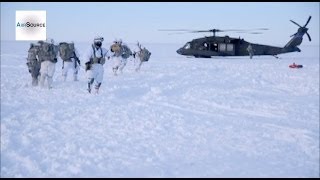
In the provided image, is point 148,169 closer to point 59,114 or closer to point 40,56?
point 59,114

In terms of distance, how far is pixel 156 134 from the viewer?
6.62 metres

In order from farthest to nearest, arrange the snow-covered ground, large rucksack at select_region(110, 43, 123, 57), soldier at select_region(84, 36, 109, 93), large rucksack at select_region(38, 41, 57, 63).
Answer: large rucksack at select_region(110, 43, 123, 57) → large rucksack at select_region(38, 41, 57, 63) → soldier at select_region(84, 36, 109, 93) → the snow-covered ground

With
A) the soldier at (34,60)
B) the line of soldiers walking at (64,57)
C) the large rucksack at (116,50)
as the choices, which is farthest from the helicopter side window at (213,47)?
the soldier at (34,60)

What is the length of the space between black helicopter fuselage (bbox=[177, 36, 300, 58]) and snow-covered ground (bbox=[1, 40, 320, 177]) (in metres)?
16.9

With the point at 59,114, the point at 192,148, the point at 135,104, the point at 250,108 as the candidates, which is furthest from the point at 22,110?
the point at 250,108

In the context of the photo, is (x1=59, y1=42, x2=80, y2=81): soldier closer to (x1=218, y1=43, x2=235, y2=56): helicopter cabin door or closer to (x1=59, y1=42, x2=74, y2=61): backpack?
(x1=59, y1=42, x2=74, y2=61): backpack

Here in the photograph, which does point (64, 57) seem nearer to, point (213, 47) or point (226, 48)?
point (213, 47)

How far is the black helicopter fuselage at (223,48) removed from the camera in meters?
28.2

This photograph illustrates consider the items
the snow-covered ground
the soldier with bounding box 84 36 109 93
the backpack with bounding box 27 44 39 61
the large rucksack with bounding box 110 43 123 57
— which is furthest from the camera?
the large rucksack with bounding box 110 43 123 57

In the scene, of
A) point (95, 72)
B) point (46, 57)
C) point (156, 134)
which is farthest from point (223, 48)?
point (156, 134)

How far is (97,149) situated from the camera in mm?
5691

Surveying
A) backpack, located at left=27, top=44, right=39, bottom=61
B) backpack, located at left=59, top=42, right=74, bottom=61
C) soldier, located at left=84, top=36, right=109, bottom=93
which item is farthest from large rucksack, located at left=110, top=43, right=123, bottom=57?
soldier, located at left=84, top=36, right=109, bottom=93

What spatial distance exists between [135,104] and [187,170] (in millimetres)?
4646

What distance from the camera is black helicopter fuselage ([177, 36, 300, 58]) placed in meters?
28.2
